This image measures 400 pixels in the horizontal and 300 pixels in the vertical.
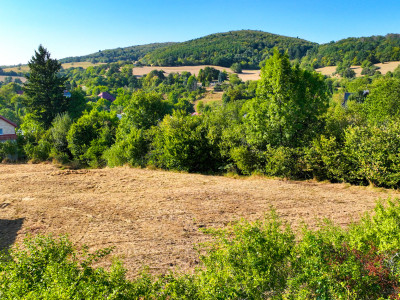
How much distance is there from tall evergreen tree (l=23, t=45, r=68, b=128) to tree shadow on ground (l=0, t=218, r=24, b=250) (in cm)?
2839

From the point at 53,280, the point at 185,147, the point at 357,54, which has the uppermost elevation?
the point at 357,54

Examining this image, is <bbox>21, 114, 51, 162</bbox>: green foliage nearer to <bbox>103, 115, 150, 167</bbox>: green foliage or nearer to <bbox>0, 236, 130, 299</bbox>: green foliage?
<bbox>103, 115, 150, 167</bbox>: green foliage

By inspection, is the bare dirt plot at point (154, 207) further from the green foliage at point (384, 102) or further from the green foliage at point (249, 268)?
the green foliage at point (384, 102)

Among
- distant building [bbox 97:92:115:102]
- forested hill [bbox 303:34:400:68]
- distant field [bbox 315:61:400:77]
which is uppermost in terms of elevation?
forested hill [bbox 303:34:400:68]

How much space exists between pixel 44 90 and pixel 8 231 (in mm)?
31130

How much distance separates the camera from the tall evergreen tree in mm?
35969

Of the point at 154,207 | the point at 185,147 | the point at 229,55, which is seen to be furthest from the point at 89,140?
the point at 229,55

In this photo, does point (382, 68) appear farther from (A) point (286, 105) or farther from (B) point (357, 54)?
(A) point (286, 105)

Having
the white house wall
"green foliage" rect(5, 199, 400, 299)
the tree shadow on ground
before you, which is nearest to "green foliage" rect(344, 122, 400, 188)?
"green foliage" rect(5, 199, 400, 299)

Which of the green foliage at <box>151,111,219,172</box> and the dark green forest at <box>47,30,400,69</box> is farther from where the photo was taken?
the dark green forest at <box>47,30,400,69</box>

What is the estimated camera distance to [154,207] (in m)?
12.8

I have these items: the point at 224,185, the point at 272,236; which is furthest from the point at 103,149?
the point at 272,236

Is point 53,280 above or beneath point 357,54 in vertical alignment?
beneath

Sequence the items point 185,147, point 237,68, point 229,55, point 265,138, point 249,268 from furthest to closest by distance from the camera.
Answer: point 229,55 → point 237,68 → point 185,147 → point 265,138 → point 249,268
